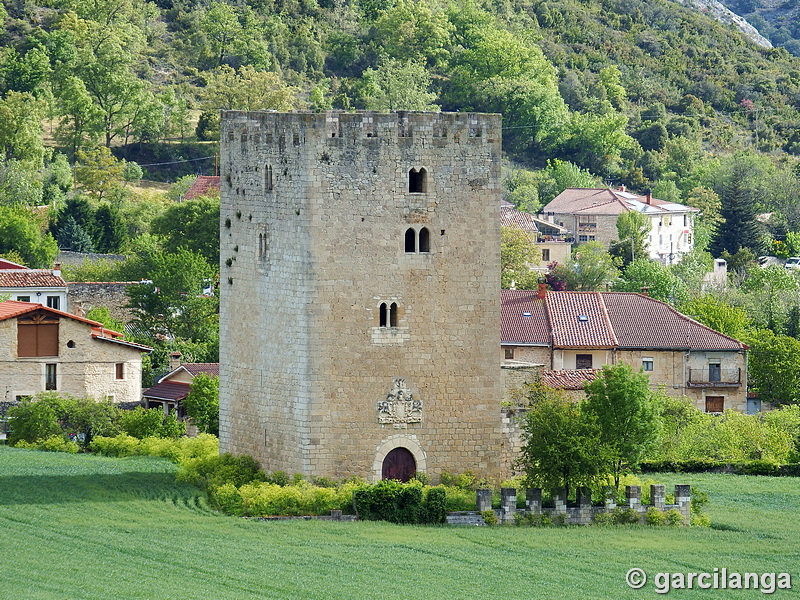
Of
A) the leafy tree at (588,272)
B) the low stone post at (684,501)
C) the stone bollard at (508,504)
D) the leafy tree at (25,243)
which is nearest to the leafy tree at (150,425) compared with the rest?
the stone bollard at (508,504)

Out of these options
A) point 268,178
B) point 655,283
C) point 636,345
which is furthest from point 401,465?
point 655,283

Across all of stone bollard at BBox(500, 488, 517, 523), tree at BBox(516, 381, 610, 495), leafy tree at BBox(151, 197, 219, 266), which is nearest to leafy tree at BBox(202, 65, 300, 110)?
leafy tree at BBox(151, 197, 219, 266)

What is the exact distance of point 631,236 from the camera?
10300cm

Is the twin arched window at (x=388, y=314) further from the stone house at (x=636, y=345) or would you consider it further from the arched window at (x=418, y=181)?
the stone house at (x=636, y=345)

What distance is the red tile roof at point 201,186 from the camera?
94750 mm

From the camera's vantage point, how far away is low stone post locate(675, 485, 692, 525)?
43906 millimetres

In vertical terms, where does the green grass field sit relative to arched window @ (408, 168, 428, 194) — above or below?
below

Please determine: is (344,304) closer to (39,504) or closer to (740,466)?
(39,504)

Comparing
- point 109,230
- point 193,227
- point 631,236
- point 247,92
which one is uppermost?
point 247,92

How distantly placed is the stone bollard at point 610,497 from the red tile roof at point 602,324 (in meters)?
20.7

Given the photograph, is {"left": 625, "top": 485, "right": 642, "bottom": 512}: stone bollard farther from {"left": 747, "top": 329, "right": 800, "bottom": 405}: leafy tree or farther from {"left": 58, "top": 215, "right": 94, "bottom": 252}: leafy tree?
{"left": 58, "top": 215, "right": 94, "bottom": 252}: leafy tree

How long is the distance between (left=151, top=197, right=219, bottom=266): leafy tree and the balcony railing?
22.1 m

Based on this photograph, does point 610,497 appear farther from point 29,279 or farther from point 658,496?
point 29,279

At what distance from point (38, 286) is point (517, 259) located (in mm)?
25407
